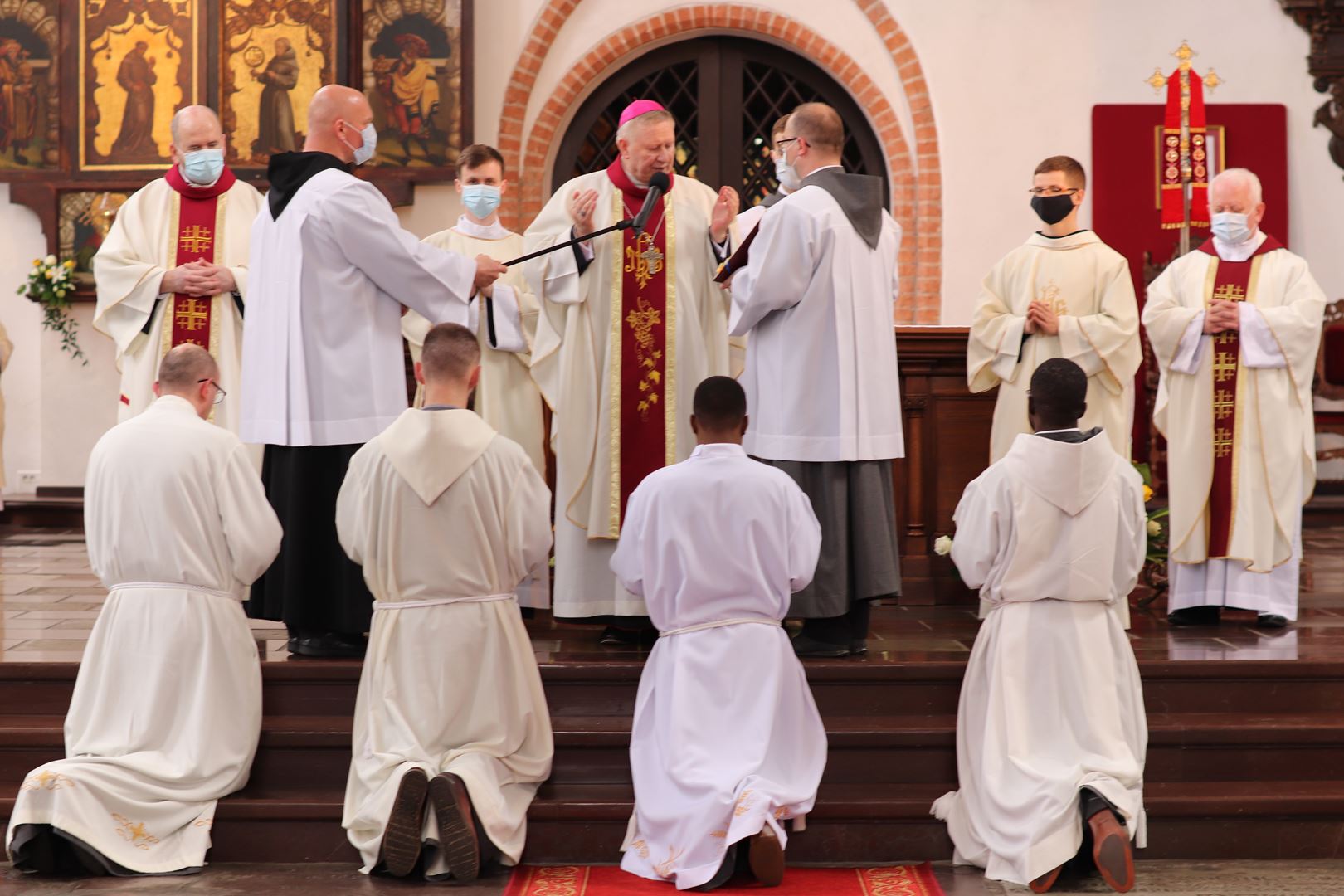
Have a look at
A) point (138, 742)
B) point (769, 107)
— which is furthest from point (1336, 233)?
point (138, 742)

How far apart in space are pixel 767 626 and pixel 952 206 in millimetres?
6549

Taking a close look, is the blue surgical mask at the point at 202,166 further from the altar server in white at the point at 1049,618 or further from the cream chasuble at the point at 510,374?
the altar server in white at the point at 1049,618

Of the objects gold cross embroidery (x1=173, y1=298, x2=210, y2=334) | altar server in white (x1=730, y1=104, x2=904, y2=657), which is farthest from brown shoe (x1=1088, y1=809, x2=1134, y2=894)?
gold cross embroidery (x1=173, y1=298, x2=210, y2=334)

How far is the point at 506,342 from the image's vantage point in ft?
19.9

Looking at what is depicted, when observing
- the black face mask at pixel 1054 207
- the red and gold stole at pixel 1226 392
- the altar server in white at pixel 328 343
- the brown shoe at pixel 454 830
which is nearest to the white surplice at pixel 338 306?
the altar server in white at pixel 328 343

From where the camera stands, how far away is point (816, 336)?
516 cm

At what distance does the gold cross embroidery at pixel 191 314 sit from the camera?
616cm

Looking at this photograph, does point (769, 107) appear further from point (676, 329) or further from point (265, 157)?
point (676, 329)

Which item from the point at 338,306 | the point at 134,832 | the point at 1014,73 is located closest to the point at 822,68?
the point at 1014,73

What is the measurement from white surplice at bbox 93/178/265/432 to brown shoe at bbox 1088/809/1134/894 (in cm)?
384

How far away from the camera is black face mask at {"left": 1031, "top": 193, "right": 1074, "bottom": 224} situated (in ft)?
20.1

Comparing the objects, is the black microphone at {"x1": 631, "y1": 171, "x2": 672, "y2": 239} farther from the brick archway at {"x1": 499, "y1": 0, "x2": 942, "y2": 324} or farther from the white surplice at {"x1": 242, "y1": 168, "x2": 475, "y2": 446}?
the brick archway at {"x1": 499, "y1": 0, "x2": 942, "y2": 324}

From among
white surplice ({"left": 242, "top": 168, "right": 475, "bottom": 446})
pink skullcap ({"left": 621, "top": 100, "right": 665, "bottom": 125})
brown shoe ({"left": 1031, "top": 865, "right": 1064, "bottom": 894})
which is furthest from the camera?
pink skullcap ({"left": 621, "top": 100, "right": 665, "bottom": 125})

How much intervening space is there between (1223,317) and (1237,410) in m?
0.40
